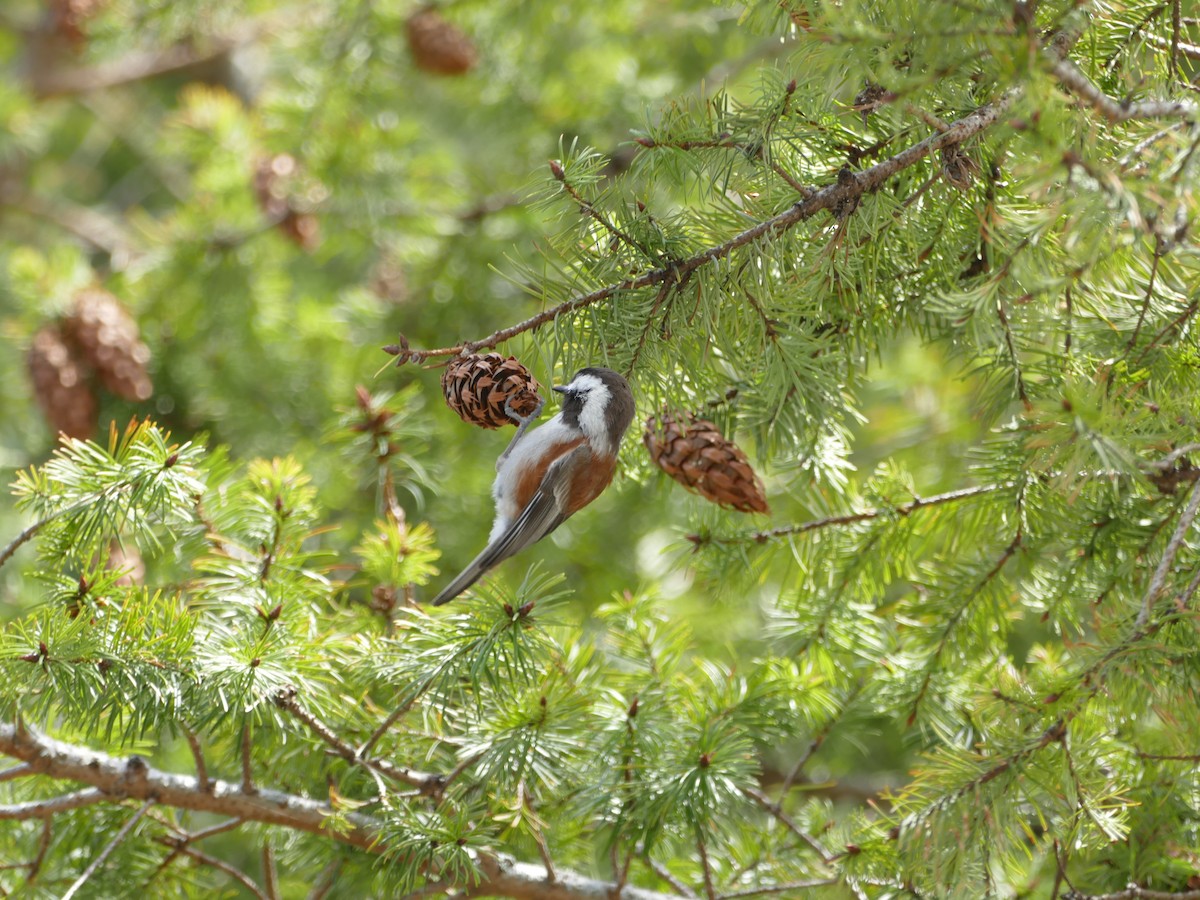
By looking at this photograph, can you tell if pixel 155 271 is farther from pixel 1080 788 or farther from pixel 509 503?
pixel 1080 788

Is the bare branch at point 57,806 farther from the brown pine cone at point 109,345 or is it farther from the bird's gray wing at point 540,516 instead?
the brown pine cone at point 109,345

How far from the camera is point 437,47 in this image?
9.55 ft

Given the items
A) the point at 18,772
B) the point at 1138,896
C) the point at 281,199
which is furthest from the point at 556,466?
the point at 281,199

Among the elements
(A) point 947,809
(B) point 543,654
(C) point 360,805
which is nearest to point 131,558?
(C) point 360,805

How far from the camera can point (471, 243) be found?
2816mm

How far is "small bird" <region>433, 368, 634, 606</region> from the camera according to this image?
130 centimetres

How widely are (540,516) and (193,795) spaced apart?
1.83 feet

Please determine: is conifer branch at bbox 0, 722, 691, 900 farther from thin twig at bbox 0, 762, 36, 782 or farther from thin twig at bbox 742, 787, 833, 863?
thin twig at bbox 742, 787, 833, 863

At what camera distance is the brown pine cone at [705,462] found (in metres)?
1.38

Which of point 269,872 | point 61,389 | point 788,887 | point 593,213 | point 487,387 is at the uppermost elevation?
point 593,213

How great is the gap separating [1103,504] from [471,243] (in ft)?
6.09

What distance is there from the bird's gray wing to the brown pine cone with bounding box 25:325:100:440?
1.34 m

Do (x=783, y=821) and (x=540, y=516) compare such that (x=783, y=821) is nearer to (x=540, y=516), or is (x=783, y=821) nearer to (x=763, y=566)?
(x=763, y=566)

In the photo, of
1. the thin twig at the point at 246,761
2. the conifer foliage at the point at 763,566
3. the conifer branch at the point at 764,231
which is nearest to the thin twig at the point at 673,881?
the conifer foliage at the point at 763,566
